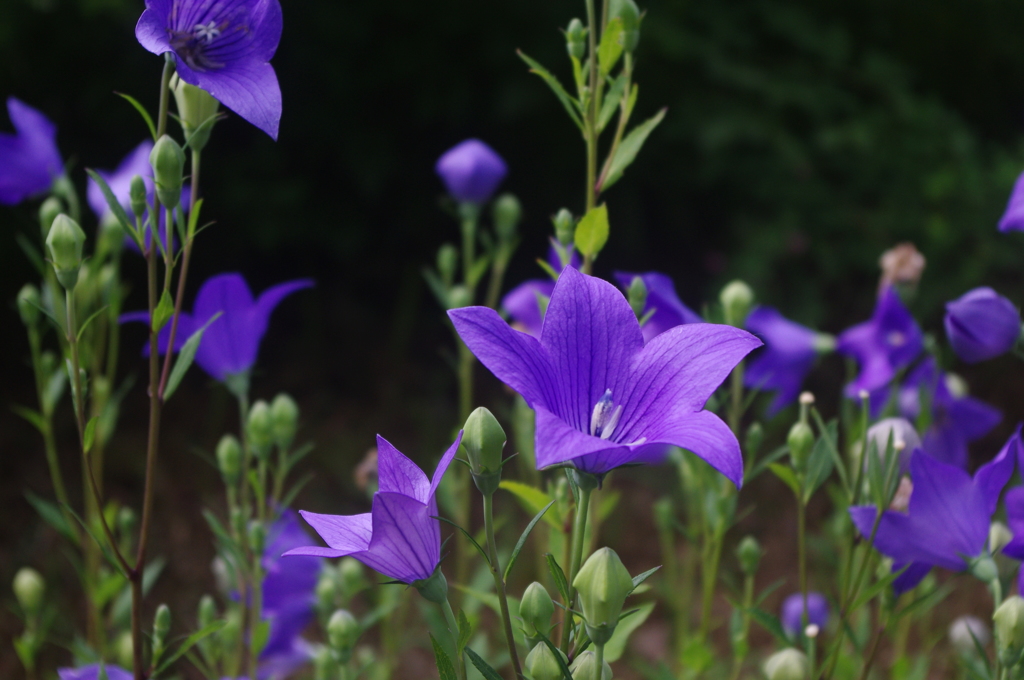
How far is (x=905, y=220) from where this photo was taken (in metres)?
4.05

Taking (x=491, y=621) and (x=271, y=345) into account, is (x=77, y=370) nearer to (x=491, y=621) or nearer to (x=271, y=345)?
(x=491, y=621)

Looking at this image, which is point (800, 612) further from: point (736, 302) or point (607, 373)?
point (607, 373)

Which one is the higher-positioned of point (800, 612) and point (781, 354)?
point (781, 354)

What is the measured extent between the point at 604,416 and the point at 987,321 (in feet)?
2.13

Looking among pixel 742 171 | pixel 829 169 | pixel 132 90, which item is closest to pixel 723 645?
pixel 742 171

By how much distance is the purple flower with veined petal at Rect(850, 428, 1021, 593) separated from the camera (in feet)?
3.42

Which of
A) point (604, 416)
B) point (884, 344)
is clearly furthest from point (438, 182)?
point (604, 416)

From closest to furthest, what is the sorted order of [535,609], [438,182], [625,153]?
[535,609]
[625,153]
[438,182]

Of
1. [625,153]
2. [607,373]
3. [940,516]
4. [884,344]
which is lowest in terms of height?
[884,344]

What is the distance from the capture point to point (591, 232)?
0.97 m

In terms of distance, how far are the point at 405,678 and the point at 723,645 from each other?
3.51 feet

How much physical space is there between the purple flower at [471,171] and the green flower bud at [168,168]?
83 centimetres

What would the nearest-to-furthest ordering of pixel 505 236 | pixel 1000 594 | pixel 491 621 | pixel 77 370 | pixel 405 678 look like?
pixel 77 370 → pixel 1000 594 → pixel 505 236 → pixel 405 678 → pixel 491 621

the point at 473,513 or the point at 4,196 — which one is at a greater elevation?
the point at 4,196
